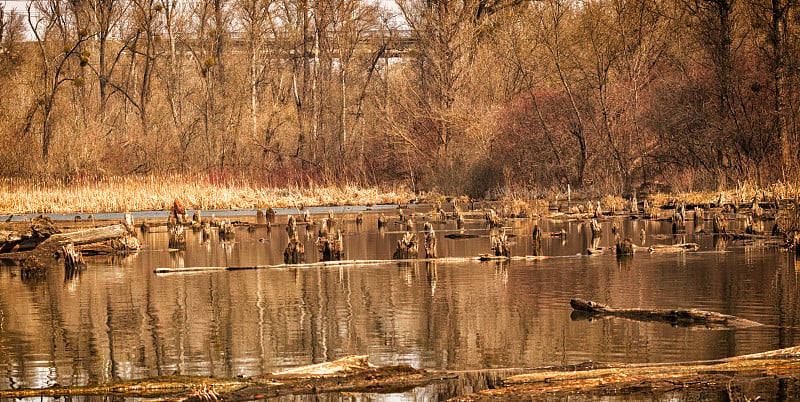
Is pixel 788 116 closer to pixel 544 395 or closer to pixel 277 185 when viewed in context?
pixel 277 185

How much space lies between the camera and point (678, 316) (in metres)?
11.2

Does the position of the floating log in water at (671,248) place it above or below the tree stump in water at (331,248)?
below

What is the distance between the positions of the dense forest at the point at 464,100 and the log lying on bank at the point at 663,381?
2093 cm

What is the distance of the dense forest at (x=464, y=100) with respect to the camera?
33844mm

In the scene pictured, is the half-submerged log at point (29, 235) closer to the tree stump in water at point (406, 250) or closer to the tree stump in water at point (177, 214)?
the tree stump in water at point (177, 214)

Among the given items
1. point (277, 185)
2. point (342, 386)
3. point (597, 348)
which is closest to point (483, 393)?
point (342, 386)

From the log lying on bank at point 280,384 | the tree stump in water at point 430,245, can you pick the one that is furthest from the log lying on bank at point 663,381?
the tree stump in water at point 430,245

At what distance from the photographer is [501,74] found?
44.2 meters

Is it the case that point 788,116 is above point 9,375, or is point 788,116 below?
above

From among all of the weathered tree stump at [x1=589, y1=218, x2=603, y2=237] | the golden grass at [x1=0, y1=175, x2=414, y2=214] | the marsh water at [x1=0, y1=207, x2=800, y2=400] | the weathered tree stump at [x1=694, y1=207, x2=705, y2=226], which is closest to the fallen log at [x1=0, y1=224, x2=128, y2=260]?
the marsh water at [x1=0, y1=207, x2=800, y2=400]

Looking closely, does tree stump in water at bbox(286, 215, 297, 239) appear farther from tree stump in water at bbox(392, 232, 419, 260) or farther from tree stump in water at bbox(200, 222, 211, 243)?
tree stump in water at bbox(200, 222, 211, 243)

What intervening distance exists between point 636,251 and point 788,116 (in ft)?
43.5

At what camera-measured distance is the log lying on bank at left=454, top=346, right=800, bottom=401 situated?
8.16 metres

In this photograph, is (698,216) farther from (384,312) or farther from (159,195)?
(159,195)
